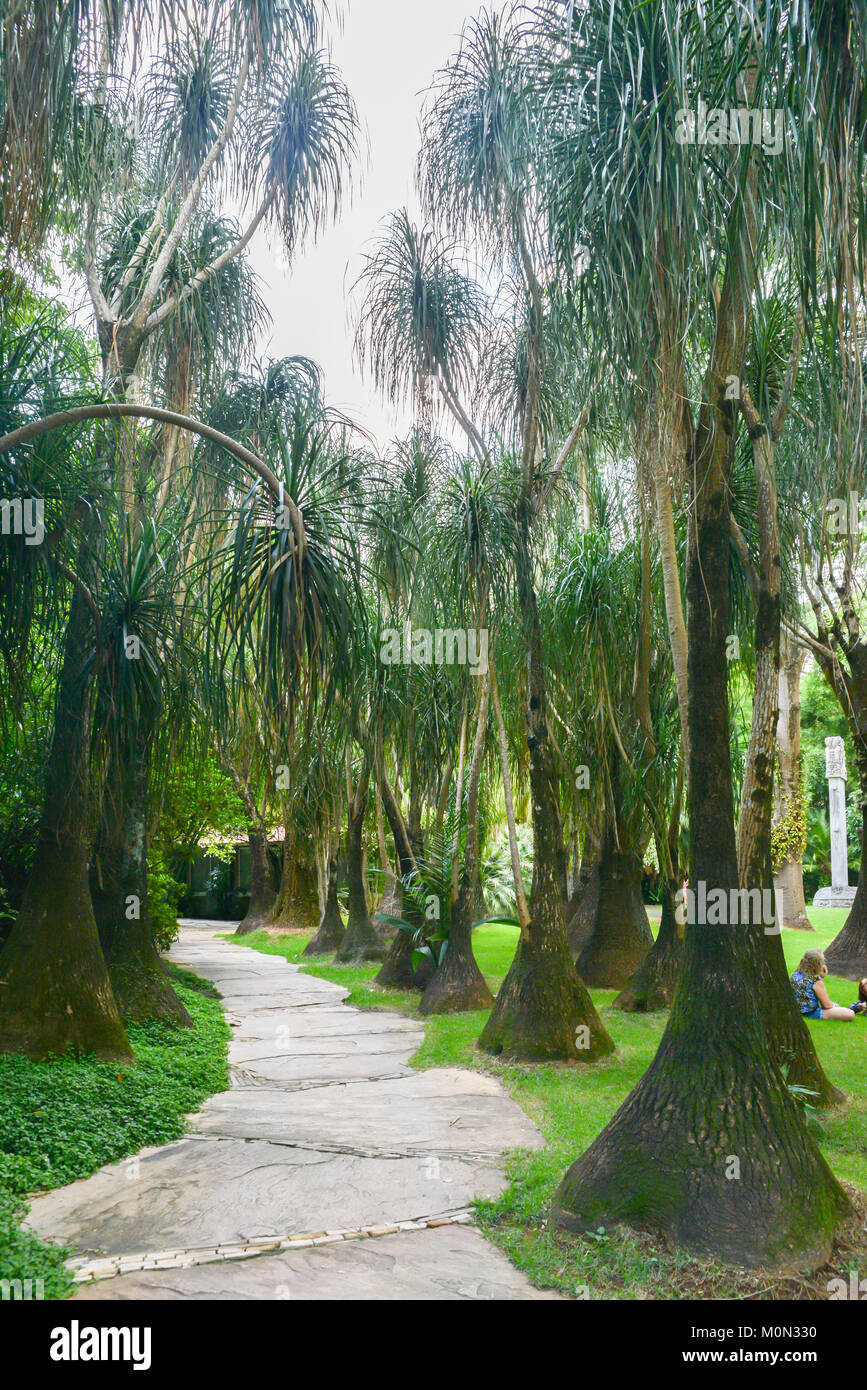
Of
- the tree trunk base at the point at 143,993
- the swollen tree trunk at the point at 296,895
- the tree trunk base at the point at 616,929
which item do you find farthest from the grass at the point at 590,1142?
the swollen tree trunk at the point at 296,895

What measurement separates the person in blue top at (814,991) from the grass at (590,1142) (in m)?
0.13

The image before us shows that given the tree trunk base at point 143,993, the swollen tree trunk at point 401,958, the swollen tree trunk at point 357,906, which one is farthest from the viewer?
the swollen tree trunk at point 357,906

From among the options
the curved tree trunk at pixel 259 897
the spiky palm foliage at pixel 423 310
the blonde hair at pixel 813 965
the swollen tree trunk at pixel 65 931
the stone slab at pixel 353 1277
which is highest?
the spiky palm foliage at pixel 423 310

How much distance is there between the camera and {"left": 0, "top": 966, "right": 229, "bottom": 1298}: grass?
4.01 m

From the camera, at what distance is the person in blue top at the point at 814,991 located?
376 inches

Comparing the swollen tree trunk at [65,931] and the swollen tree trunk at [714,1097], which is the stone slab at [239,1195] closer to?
the swollen tree trunk at [714,1097]

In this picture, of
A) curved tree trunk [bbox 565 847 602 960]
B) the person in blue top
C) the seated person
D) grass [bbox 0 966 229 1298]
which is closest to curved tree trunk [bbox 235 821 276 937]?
curved tree trunk [bbox 565 847 602 960]

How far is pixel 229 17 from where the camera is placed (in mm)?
4926

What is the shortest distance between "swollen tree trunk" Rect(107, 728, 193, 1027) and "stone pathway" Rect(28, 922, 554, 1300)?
2.73ft

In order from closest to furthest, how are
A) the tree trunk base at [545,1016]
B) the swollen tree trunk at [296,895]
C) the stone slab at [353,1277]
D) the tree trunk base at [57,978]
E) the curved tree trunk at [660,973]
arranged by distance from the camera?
the stone slab at [353,1277]
the tree trunk base at [57,978]
the tree trunk base at [545,1016]
the curved tree trunk at [660,973]
the swollen tree trunk at [296,895]

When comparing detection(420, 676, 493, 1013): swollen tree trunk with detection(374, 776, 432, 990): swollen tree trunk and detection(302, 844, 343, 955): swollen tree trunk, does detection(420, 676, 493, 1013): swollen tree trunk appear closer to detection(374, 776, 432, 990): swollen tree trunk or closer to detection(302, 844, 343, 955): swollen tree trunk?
detection(374, 776, 432, 990): swollen tree trunk

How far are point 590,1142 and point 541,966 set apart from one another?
2608 millimetres

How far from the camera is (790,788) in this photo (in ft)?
64.4
